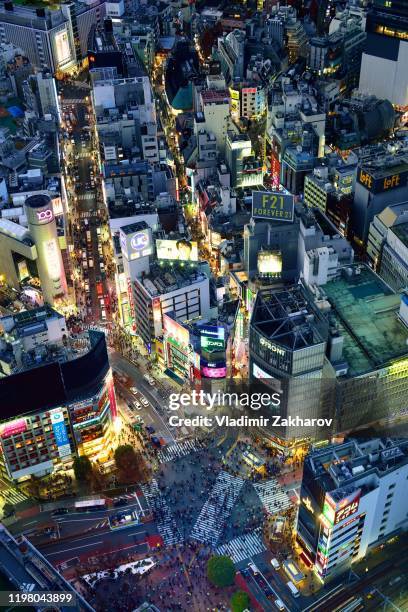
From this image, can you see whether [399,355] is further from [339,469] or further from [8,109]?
[8,109]

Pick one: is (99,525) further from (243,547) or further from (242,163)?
(242,163)

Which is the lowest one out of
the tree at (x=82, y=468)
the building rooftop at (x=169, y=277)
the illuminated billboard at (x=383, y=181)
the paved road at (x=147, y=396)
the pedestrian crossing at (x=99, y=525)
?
the pedestrian crossing at (x=99, y=525)

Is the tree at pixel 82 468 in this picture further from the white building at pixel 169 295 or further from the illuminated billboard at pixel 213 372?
the white building at pixel 169 295

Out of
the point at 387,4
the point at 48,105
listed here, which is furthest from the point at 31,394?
the point at 387,4

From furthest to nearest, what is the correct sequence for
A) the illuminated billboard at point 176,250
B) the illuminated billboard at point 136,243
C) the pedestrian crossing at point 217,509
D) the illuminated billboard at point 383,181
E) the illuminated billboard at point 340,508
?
the illuminated billboard at point 383,181 < the illuminated billboard at point 176,250 < the illuminated billboard at point 136,243 < the pedestrian crossing at point 217,509 < the illuminated billboard at point 340,508

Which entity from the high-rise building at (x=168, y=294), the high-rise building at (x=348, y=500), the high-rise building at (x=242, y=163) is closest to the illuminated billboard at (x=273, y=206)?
the high-rise building at (x=168, y=294)

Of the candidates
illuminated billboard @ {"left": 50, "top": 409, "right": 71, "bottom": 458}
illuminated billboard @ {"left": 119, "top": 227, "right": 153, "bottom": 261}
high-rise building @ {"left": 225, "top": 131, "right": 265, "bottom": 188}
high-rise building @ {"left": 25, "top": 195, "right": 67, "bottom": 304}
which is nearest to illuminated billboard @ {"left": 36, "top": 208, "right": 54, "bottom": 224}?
high-rise building @ {"left": 25, "top": 195, "right": 67, "bottom": 304}
